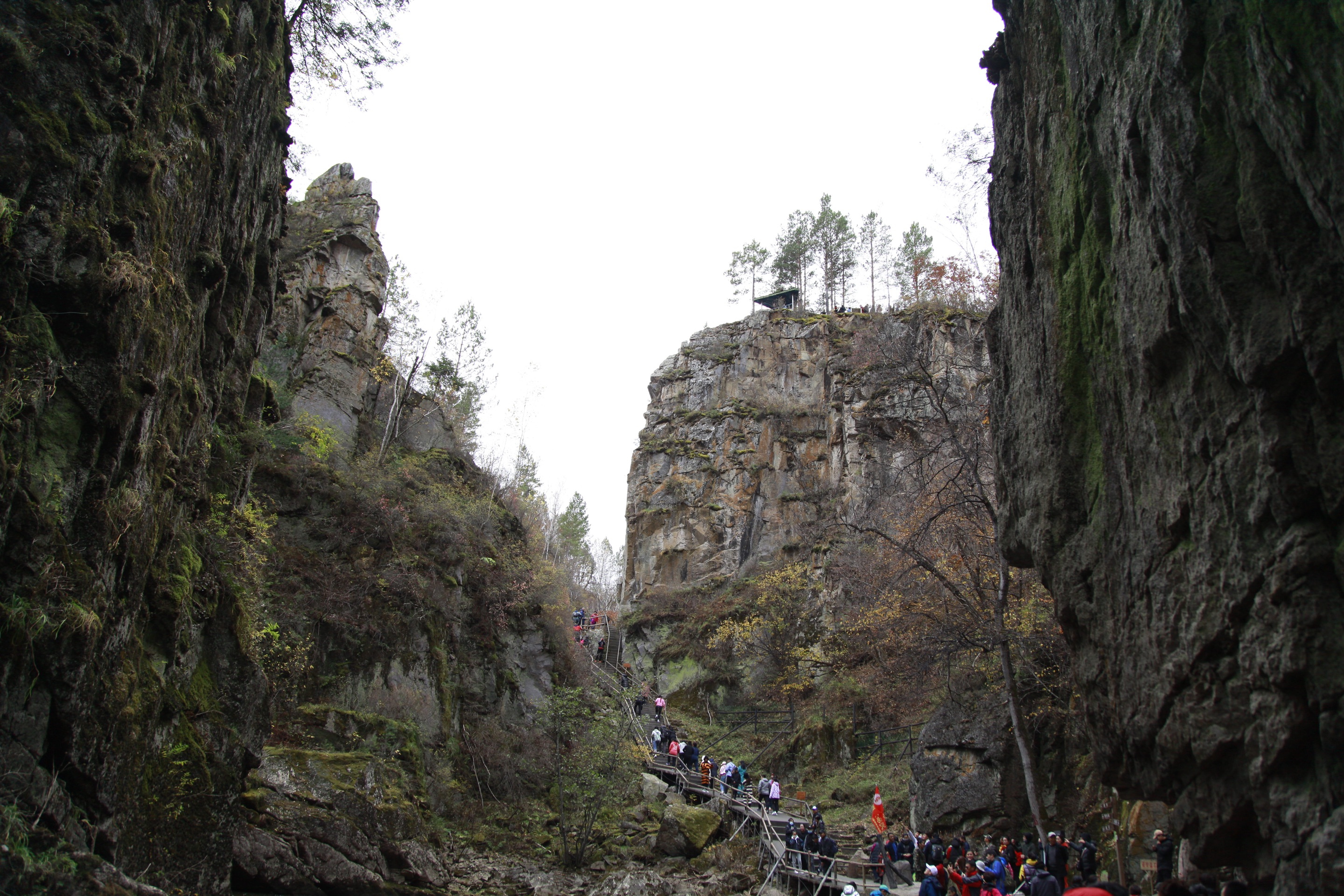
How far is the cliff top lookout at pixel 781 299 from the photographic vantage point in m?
59.0

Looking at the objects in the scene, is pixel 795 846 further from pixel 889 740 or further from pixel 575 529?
pixel 575 529

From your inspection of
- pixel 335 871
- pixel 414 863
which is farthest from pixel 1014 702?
pixel 335 871

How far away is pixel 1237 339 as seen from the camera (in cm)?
520

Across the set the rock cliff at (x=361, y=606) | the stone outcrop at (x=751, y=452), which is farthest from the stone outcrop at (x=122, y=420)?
the stone outcrop at (x=751, y=452)

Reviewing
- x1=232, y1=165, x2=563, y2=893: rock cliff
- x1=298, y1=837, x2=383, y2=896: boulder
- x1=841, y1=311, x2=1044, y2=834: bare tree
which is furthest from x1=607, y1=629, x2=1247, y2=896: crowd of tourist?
x1=298, y1=837, x2=383, y2=896: boulder

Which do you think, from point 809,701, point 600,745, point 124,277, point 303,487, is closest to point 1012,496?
point 124,277

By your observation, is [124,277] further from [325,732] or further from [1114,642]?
[325,732]

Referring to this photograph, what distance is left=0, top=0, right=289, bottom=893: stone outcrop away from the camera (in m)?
6.04

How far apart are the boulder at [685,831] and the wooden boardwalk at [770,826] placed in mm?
714

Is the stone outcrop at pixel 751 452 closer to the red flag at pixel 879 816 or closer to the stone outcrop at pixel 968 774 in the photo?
the red flag at pixel 879 816

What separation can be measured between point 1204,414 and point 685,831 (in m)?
15.9

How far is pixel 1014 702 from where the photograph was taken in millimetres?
14648

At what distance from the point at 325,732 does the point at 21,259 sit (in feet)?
39.5

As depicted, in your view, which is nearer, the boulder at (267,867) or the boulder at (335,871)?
the boulder at (267,867)
